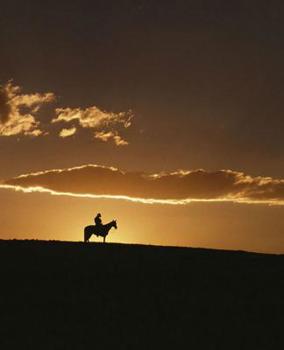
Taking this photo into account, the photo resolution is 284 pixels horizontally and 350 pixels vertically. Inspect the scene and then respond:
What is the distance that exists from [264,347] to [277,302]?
5.98m

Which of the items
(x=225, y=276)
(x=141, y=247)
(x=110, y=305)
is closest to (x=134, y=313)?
(x=110, y=305)

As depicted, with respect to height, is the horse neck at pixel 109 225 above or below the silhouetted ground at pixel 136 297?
above

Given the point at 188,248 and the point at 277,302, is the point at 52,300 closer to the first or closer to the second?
the point at 277,302

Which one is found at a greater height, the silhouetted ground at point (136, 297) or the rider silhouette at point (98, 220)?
the rider silhouette at point (98, 220)

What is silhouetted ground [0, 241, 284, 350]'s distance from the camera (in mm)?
27531

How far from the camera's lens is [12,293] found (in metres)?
32.2

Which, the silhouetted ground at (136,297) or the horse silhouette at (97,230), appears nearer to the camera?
the silhouetted ground at (136,297)

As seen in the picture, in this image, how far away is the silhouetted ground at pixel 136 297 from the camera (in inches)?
1084

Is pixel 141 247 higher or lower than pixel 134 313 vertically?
higher

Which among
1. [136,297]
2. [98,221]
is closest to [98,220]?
[98,221]

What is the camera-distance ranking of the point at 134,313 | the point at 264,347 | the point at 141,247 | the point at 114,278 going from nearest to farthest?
the point at 264,347 → the point at 134,313 → the point at 114,278 → the point at 141,247

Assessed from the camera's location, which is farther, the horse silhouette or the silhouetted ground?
the horse silhouette

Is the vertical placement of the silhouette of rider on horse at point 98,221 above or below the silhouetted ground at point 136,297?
above

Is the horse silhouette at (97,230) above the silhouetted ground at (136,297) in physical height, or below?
above
